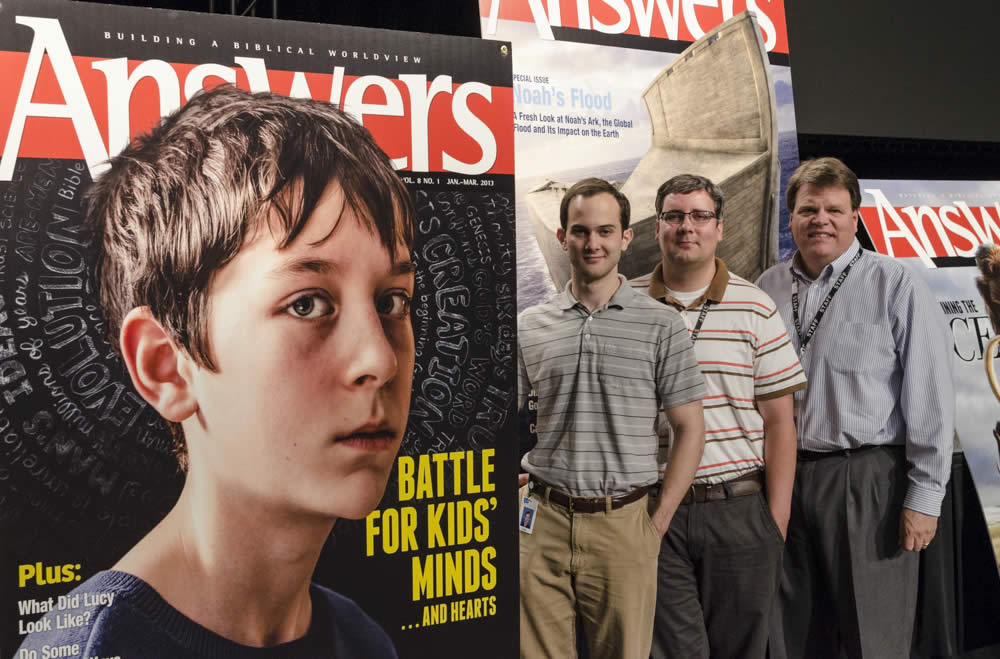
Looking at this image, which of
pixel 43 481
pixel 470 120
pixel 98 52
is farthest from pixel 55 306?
pixel 470 120

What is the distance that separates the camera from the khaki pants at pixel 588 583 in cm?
255

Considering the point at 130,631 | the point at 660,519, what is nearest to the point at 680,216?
the point at 660,519

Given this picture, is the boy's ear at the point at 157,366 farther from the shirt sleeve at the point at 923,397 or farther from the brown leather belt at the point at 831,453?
the shirt sleeve at the point at 923,397

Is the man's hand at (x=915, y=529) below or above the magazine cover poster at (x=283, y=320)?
below

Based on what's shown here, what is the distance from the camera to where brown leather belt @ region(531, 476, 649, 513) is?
256 cm

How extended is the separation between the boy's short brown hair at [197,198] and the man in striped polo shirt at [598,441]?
3.52 ft

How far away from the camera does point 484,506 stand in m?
1.96

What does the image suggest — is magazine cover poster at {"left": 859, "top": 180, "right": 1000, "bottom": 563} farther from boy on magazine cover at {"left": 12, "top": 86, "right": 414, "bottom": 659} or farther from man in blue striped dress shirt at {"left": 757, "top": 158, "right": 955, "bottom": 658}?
boy on magazine cover at {"left": 12, "top": 86, "right": 414, "bottom": 659}

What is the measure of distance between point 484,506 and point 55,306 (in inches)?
35.9

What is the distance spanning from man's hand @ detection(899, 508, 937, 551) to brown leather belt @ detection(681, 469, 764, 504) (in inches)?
23.1

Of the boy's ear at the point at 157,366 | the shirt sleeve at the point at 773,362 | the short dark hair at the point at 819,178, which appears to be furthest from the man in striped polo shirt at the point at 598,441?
the boy's ear at the point at 157,366

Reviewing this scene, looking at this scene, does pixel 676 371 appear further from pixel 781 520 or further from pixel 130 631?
pixel 130 631

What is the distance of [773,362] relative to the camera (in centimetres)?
297

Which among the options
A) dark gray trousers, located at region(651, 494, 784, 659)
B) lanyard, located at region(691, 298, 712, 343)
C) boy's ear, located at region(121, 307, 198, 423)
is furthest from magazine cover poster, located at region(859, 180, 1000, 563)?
boy's ear, located at region(121, 307, 198, 423)
